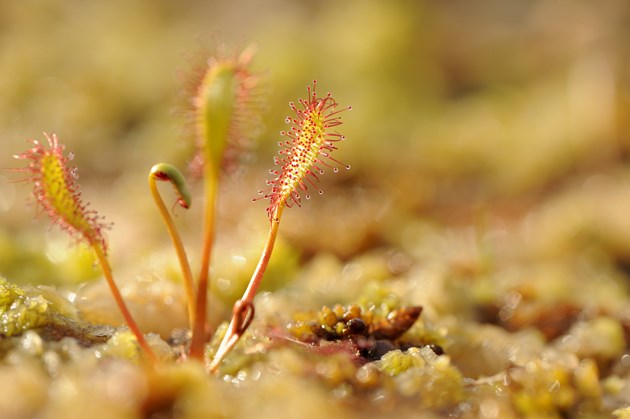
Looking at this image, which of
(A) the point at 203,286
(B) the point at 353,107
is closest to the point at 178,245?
(A) the point at 203,286

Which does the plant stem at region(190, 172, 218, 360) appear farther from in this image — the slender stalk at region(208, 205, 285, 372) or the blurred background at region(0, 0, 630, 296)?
the blurred background at region(0, 0, 630, 296)

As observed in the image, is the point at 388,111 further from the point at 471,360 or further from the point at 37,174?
the point at 37,174

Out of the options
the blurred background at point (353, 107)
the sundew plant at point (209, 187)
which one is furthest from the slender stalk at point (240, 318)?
the blurred background at point (353, 107)

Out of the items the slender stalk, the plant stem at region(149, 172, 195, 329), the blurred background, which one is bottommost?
the slender stalk

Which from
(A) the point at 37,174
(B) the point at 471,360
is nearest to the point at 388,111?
(B) the point at 471,360

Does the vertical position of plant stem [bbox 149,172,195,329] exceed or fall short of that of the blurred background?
it falls short

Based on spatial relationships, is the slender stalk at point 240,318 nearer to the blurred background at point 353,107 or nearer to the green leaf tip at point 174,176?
the green leaf tip at point 174,176

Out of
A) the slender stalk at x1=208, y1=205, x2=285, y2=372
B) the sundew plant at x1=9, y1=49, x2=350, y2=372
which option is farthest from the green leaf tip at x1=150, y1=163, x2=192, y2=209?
the slender stalk at x1=208, y1=205, x2=285, y2=372

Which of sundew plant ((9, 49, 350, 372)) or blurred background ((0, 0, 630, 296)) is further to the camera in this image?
blurred background ((0, 0, 630, 296))

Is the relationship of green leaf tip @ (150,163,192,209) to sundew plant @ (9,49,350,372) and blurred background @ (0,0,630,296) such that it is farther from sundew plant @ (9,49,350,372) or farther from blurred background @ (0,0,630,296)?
blurred background @ (0,0,630,296)
